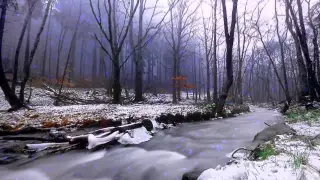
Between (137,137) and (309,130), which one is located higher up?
(309,130)

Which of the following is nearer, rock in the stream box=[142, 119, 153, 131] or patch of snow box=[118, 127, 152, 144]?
patch of snow box=[118, 127, 152, 144]

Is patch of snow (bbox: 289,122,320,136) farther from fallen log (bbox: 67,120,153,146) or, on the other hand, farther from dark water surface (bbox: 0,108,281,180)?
fallen log (bbox: 67,120,153,146)

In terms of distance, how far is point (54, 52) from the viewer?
41.5 meters

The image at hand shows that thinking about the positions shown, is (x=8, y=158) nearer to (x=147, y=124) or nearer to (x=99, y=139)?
(x=99, y=139)

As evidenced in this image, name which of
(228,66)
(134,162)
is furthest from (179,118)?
(134,162)

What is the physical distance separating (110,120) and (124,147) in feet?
4.01

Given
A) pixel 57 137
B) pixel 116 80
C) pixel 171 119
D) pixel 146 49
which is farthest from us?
pixel 146 49

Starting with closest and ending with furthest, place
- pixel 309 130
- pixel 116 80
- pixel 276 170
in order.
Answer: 1. pixel 276 170
2. pixel 309 130
3. pixel 116 80

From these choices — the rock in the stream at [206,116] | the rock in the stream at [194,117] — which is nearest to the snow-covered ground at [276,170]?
the rock in the stream at [194,117]

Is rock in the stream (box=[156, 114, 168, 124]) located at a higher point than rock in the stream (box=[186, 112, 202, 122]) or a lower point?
higher

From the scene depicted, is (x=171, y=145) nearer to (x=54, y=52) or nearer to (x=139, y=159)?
(x=139, y=159)

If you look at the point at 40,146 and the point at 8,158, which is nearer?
the point at 8,158

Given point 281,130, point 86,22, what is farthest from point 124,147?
point 86,22

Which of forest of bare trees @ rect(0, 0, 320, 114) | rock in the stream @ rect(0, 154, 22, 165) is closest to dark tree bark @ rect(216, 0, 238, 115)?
forest of bare trees @ rect(0, 0, 320, 114)
